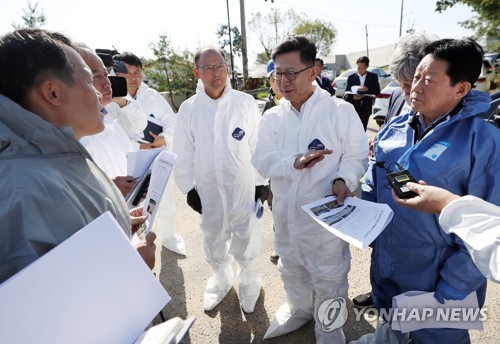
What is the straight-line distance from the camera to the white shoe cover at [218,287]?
2576 millimetres

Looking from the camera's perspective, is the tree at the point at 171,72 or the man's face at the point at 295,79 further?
the tree at the point at 171,72

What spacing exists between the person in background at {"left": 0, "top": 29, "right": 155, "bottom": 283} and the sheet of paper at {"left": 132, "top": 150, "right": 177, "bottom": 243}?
0.29 m

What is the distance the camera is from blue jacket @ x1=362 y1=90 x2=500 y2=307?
1350 mm

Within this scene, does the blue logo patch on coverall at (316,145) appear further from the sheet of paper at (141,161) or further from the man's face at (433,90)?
the sheet of paper at (141,161)

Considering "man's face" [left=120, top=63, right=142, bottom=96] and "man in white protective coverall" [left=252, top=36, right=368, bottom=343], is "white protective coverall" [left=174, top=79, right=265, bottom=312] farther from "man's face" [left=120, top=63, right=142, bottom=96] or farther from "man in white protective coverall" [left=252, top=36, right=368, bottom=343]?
"man's face" [left=120, top=63, right=142, bottom=96]

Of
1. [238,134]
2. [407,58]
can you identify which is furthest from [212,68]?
[407,58]

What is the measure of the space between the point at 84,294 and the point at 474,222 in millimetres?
1230

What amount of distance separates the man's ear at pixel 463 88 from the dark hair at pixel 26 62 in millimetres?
1587

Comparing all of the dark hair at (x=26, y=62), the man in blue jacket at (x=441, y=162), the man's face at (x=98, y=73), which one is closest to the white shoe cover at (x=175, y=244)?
the man's face at (x=98, y=73)

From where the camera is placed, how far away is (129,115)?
2.77 metres

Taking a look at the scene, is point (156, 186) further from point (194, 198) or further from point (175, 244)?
point (175, 244)

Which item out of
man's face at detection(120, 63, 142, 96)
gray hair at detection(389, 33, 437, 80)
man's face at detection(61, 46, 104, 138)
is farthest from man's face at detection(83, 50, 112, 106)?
gray hair at detection(389, 33, 437, 80)

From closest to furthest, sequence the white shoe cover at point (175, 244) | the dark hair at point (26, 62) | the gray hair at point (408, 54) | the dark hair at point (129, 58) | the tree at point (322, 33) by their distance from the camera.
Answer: the dark hair at point (26, 62), the gray hair at point (408, 54), the dark hair at point (129, 58), the white shoe cover at point (175, 244), the tree at point (322, 33)

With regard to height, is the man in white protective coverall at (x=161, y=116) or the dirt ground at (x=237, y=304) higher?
the man in white protective coverall at (x=161, y=116)
